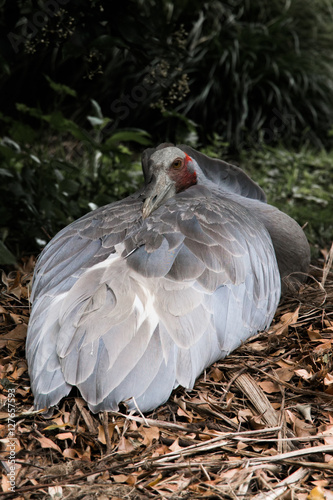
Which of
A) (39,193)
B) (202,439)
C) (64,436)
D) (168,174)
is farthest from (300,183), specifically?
(64,436)

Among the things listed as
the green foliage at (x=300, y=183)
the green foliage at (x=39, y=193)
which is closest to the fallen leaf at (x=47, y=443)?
the green foliage at (x=39, y=193)

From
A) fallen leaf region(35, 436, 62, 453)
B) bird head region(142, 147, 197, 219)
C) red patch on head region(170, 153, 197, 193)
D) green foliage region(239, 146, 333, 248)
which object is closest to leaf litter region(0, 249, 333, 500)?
fallen leaf region(35, 436, 62, 453)

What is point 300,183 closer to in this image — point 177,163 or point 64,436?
point 177,163

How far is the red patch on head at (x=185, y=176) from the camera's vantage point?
380 cm

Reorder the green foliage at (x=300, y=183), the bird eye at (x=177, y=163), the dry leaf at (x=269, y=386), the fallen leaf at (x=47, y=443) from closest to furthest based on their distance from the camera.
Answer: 1. the fallen leaf at (x=47, y=443)
2. the dry leaf at (x=269, y=386)
3. the bird eye at (x=177, y=163)
4. the green foliage at (x=300, y=183)

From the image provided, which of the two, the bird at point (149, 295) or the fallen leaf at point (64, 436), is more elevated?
the bird at point (149, 295)

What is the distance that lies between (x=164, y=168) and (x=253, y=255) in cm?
87

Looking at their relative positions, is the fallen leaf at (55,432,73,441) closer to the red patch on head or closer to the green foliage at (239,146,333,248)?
the red patch on head

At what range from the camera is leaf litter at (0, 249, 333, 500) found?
2229mm

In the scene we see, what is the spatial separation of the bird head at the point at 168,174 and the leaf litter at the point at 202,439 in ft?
3.63

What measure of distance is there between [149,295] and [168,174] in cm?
119

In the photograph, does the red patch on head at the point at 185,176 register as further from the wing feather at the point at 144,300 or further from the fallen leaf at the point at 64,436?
the fallen leaf at the point at 64,436

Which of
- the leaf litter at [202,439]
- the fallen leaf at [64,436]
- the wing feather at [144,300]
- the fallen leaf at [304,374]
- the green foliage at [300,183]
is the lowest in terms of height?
the green foliage at [300,183]

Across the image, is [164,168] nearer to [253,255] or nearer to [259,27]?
[253,255]
